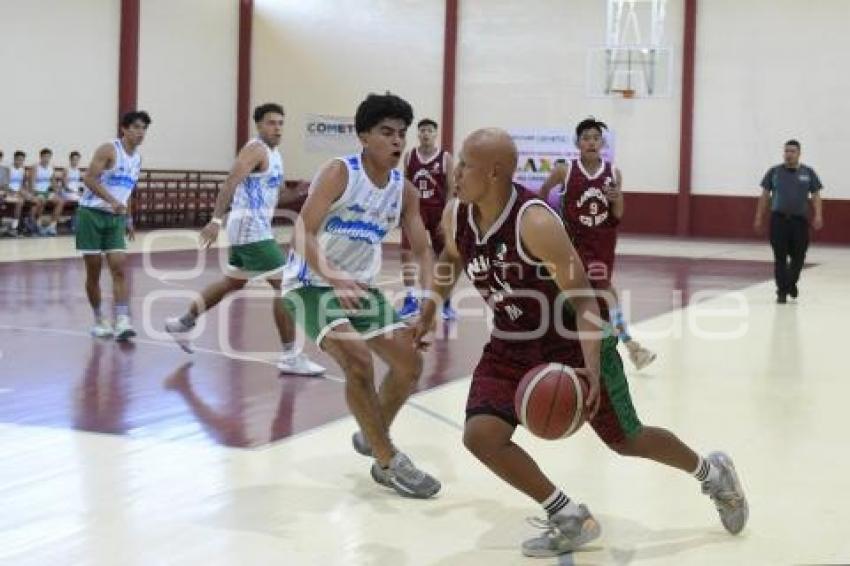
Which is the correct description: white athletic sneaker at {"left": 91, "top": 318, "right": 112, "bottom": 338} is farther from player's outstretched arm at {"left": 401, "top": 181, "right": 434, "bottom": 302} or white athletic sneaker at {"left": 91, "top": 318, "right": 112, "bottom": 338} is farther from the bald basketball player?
the bald basketball player

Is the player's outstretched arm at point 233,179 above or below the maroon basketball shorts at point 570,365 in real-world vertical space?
above

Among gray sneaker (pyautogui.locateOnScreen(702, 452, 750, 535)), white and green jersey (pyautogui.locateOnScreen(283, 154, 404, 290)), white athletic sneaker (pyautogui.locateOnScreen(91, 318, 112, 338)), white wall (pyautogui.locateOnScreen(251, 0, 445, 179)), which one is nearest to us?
gray sneaker (pyautogui.locateOnScreen(702, 452, 750, 535))

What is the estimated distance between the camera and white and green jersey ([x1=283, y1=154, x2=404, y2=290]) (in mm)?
5531

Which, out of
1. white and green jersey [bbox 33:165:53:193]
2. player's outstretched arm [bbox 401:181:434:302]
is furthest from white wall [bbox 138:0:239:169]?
player's outstretched arm [bbox 401:181:434:302]

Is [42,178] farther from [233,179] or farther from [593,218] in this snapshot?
[593,218]

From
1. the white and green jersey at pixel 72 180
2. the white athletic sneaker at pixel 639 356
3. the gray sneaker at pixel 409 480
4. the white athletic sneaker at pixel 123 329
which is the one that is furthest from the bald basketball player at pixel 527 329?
the white and green jersey at pixel 72 180

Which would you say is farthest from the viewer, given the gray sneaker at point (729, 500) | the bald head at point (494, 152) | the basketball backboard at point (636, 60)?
the basketball backboard at point (636, 60)

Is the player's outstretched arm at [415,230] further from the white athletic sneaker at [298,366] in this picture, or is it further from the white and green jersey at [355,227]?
the white athletic sneaker at [298,366]

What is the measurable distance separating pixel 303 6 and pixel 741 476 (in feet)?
80.8

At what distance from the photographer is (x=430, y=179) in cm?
1191

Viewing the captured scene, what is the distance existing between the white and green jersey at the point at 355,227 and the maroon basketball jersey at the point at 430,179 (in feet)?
20.2

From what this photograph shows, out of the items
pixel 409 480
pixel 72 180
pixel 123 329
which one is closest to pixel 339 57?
pixel 72 180

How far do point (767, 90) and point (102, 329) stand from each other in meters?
19.4

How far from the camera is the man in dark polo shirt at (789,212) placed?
14250 mm
